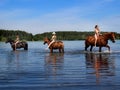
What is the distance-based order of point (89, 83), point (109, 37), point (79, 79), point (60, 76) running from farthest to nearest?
point (109, 37)
point (60, 76)
point (79, 79)
point (89, 83)

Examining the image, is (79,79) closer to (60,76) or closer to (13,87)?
(60,76)

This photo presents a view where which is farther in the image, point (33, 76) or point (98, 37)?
point (98, 37)

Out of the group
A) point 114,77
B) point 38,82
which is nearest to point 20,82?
point 38,82

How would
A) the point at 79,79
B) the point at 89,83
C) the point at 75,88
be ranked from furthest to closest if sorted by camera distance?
1. the point at 79,79
2. the point at 89,83
3. the point at 75,88

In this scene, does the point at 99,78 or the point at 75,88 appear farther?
the point at 99,78

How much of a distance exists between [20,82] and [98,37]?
81.7 feet

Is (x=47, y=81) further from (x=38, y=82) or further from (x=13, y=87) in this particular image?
(x=13, y=87)

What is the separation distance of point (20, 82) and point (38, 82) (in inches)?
22.1

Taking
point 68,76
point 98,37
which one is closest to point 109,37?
point 98,37

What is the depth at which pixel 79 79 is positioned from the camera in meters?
14.2

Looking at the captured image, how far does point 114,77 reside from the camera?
1467 cm

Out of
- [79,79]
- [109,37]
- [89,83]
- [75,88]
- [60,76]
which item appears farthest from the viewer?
[109,37]

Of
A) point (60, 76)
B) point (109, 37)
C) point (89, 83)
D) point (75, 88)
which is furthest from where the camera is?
point (109, 37)

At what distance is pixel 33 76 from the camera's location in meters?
15.2
